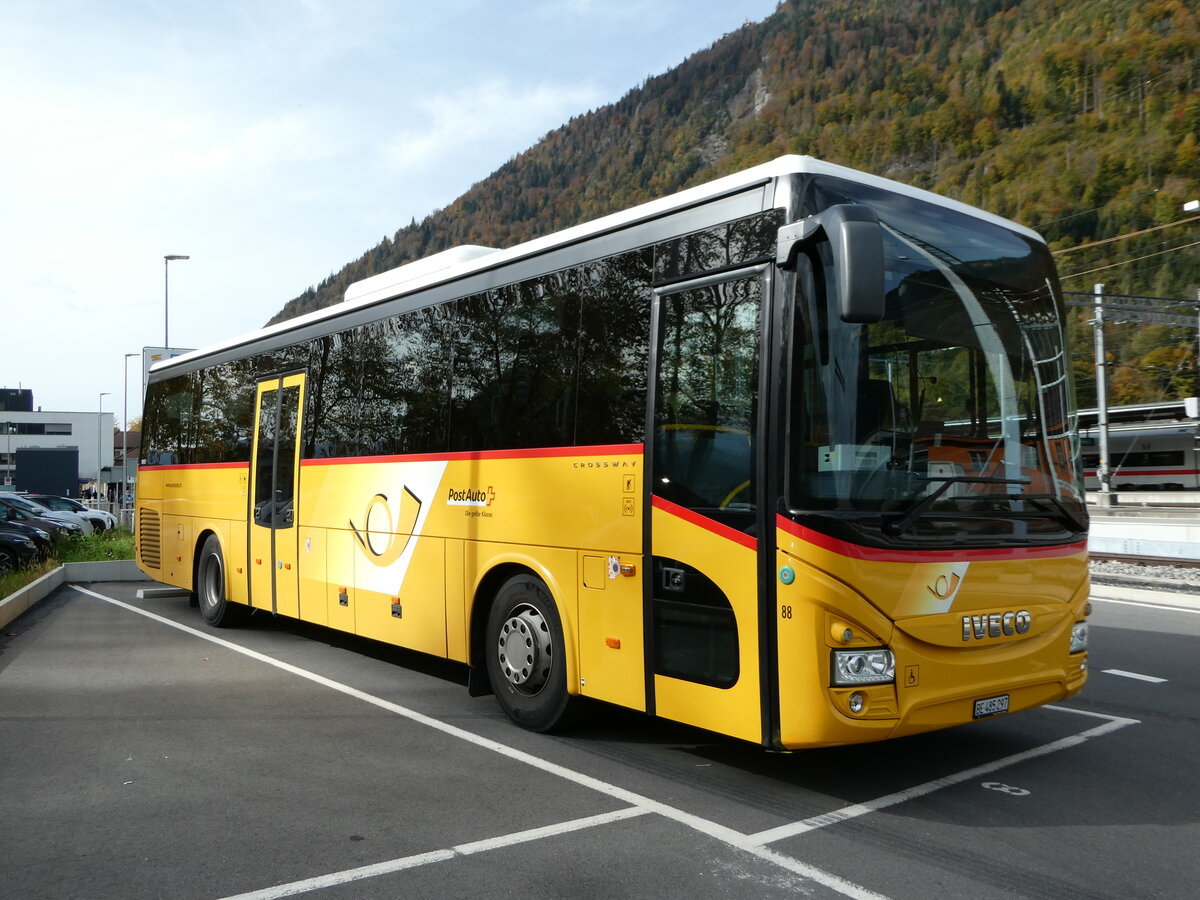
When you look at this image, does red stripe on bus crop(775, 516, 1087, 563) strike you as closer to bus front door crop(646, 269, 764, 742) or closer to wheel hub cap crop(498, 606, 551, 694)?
bus front door crop(646, 269, 764, 742)

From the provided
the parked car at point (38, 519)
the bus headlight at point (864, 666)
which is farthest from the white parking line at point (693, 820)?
the parked car at point (38, 519)

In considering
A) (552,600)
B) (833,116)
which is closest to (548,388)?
(552,600)

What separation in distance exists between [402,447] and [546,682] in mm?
2584

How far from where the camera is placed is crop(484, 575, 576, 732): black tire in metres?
6.66

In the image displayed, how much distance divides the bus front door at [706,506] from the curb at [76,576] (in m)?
11.1

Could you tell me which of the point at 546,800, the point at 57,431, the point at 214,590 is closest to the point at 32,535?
the point at 214,590

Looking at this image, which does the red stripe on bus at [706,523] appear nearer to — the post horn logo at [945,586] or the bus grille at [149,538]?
the post horn logo at [945,586]

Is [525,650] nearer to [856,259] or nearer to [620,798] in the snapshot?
[620,798]

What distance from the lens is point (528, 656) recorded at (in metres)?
6.86

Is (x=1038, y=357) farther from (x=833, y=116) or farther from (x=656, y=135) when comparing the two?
(x=656, y=135)

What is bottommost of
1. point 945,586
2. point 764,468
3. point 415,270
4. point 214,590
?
point 214,590

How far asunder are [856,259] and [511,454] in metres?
3.05

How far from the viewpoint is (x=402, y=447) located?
331 inches

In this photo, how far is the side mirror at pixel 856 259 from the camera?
187 inches
